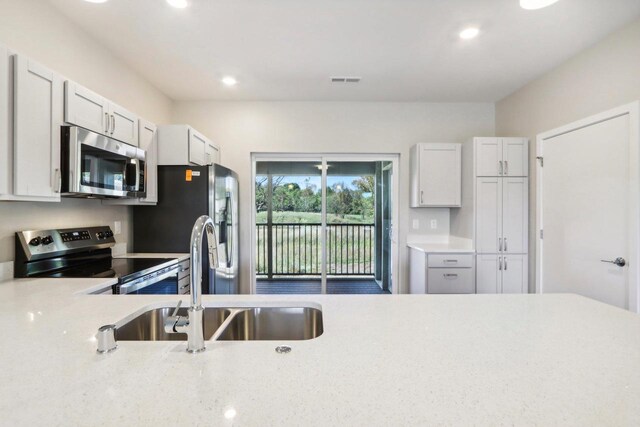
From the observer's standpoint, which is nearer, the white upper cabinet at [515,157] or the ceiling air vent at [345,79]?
the ceiling air vent at [345,79]

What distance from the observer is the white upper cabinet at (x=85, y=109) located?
1.91 m

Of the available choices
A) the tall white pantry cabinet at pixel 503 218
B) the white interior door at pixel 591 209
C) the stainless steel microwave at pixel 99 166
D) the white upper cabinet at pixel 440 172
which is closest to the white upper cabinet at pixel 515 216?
the tall white pantry cabinet at pixel 503 218

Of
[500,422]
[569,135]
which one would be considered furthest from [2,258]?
[569,135]

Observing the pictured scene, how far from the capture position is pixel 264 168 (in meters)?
4.20

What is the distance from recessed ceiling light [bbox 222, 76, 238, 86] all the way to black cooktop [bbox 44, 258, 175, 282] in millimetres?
1931

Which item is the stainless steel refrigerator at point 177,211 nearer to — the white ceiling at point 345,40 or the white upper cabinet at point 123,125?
the white upper cabinet at point 123,125

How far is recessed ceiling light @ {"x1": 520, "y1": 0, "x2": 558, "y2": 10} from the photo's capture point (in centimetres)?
194

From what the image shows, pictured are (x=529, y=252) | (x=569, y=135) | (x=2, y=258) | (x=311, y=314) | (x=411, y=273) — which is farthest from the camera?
(x=411, y=273)

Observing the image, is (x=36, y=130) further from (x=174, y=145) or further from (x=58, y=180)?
(x=174, y=145)

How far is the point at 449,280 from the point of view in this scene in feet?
11.2

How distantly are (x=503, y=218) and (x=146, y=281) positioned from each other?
11.5ft

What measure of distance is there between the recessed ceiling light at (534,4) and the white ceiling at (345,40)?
0.32ft

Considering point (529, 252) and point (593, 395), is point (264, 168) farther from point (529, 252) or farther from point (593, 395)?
point (593, 395)

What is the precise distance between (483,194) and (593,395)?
3082 millimetres
